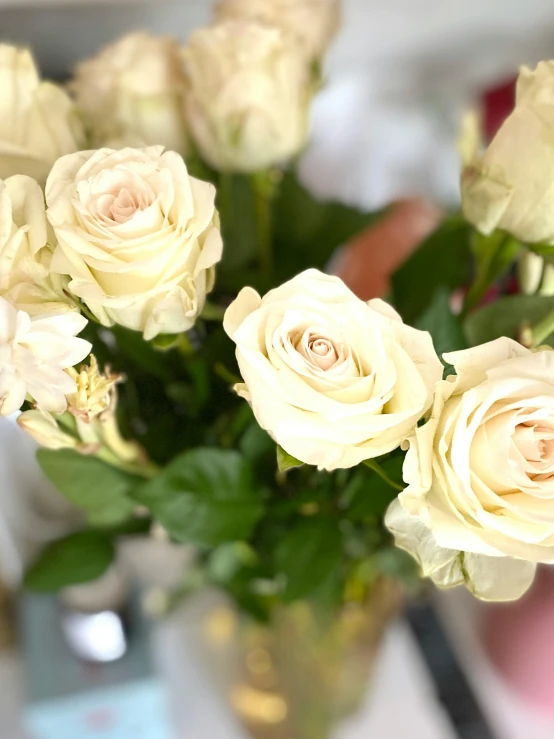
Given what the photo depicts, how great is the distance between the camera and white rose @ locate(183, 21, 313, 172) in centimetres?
33

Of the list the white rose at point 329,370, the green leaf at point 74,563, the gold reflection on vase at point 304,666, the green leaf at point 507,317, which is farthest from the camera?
the gold reflection on vase at point 304,666

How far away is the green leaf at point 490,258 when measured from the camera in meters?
0.35

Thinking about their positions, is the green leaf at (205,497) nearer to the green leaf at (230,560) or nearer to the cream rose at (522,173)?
the green leaf at (230,560)

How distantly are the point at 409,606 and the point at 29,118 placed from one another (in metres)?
0.55

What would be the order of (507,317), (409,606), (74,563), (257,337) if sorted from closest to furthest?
(257,337) < (507,317) < (74,563) < (409,606)

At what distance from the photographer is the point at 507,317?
32 centimetres

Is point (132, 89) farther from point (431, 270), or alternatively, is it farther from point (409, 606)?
point (409, 606)

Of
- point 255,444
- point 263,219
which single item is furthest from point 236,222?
point 255,444

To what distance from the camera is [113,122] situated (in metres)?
0.36

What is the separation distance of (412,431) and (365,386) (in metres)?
0.02

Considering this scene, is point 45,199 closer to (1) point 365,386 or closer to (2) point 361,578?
(1) point 365,386

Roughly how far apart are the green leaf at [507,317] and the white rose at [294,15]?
0.16 meters

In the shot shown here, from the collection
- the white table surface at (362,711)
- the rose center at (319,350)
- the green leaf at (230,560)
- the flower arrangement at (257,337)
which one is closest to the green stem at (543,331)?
the flower arrangement at (257,337)

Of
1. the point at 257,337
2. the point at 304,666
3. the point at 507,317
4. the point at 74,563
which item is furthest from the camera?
the point at 304,666
